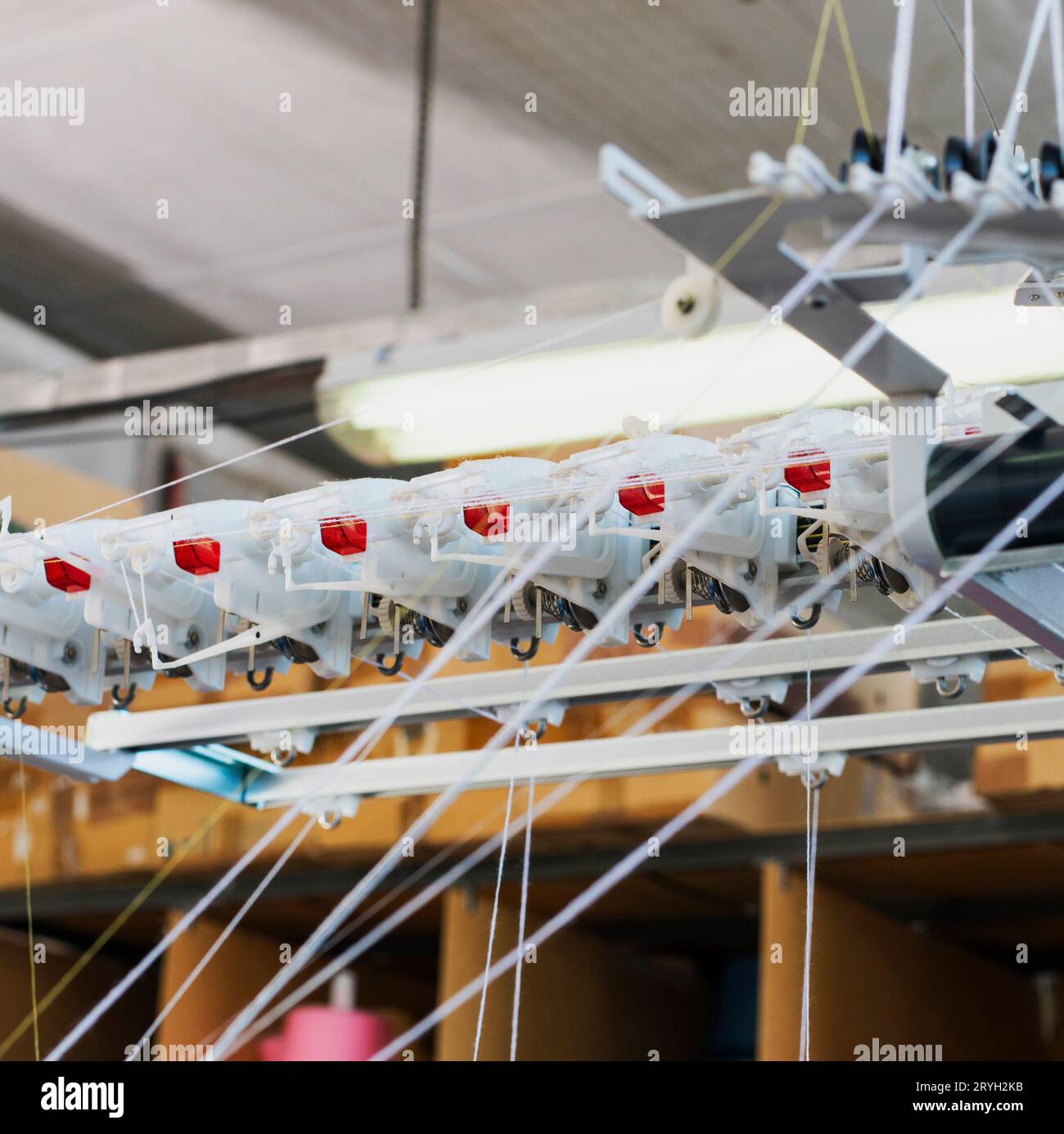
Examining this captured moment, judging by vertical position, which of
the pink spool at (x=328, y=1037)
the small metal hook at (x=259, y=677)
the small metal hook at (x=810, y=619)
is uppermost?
the small metal hook at (x=810, y=619)

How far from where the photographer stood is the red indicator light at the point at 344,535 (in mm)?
1626

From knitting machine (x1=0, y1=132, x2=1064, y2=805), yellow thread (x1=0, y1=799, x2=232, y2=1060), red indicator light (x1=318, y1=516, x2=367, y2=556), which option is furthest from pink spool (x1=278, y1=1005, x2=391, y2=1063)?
yellow thread (x1=0, y1=799, x2=232, y2=1060)

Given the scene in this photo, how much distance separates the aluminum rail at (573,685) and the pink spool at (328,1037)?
389 millimetres

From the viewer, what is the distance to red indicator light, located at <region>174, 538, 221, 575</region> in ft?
5.61

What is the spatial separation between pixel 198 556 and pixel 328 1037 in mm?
535

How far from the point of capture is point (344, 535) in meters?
1.64

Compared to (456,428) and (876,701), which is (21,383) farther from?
(876,701)

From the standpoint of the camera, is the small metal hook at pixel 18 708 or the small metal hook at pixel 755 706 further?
the small metal hook at pixel 18 708

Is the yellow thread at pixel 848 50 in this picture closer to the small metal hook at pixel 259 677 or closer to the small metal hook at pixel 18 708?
the small metal hook at pixel 259 677

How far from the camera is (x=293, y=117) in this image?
11.9 ft

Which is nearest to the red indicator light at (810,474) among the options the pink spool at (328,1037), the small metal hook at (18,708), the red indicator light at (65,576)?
the pink spool at (328,1037)

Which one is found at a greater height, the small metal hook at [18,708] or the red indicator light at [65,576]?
the red indicator light at [65,576]

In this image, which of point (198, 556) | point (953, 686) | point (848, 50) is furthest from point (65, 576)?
point (848, 50)
